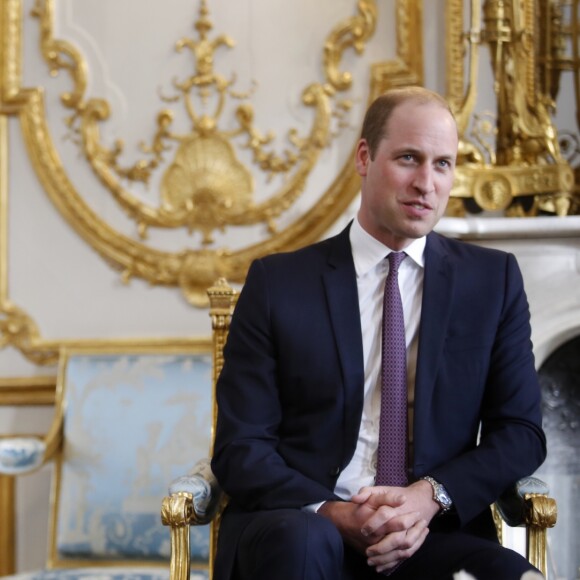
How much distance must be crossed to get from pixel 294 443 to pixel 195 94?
5.83 ft

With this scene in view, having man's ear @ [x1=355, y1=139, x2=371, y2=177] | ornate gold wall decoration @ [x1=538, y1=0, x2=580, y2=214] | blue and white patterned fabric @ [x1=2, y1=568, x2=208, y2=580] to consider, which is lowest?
blue and white patterned fabric @ [x1=2, y1=568, x2=208, y2=580]

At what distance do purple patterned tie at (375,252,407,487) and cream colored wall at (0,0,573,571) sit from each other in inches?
55.0

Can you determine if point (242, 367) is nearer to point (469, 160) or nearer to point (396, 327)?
point (396, 327)

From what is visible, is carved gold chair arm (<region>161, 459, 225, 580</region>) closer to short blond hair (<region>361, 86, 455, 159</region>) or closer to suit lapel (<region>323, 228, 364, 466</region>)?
suit lapel (<region>323, 228, 364, 466</region>)

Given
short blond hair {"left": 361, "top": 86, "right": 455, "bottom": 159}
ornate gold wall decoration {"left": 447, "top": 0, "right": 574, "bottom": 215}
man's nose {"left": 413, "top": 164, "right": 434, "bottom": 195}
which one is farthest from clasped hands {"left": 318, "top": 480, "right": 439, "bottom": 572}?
ornate gold wall decoration {"left": 447, "top": 0, "right": 574, "bottom": 215}

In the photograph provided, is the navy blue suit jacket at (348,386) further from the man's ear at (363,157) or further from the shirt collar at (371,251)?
the man's ear at (363,157)

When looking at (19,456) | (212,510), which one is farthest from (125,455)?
(212,510)

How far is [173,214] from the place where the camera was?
3910 millimetres

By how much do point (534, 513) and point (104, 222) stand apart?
2128 millimetres

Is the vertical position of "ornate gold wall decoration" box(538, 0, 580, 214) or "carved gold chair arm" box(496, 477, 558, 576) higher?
"ornate gold wall decoration" box(538, 0, 580, 214)

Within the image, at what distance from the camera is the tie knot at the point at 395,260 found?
244cm

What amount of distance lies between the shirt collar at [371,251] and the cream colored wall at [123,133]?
124 centimetres

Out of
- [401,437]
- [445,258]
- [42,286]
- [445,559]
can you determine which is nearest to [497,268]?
[445,258]

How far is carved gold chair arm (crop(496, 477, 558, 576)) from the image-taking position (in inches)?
87.3
